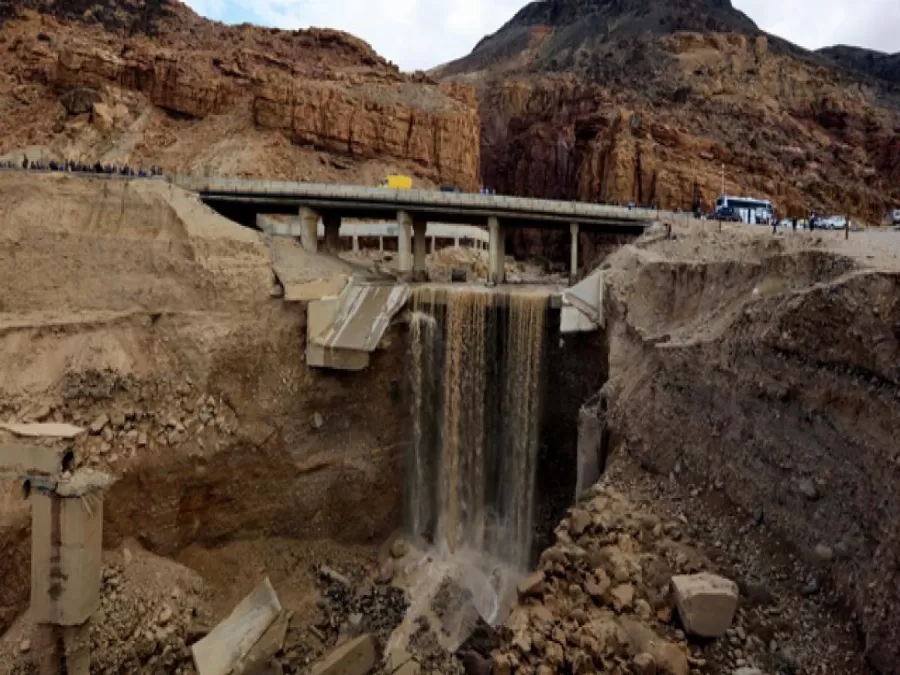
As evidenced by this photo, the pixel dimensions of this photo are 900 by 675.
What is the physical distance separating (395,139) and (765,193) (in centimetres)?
2619

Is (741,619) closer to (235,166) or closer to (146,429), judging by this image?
(146,429)

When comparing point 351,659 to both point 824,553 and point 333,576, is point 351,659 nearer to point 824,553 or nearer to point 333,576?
point 333,576

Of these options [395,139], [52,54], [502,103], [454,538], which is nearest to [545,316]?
[454,538]

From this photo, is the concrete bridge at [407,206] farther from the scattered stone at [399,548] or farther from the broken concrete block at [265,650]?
the broken concrete block at [265,650]

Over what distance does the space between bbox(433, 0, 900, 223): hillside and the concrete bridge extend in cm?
1661

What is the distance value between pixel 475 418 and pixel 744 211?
57.3 ft

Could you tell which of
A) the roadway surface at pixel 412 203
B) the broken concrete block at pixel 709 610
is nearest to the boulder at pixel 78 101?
the roadway surface at pixel 412 203

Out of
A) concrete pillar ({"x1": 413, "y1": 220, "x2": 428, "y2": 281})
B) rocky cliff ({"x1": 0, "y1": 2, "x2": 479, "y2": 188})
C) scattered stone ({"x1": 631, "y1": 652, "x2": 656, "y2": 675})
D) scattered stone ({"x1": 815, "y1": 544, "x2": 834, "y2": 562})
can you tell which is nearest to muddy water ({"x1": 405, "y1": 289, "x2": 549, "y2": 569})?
concrete pillar ({"x1": 413, "y1": 220, "x2": 428, "y2": 281})

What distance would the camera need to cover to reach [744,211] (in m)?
27.4

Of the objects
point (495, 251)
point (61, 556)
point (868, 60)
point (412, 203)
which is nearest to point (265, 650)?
point (61, 556)

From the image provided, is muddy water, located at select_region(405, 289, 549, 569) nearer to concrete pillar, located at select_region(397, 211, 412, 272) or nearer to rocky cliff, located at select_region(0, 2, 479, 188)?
concrete pillar, located at select_region(397, 211, 412, 272)

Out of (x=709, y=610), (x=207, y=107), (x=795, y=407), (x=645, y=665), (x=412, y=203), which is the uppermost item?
(x=207, y=107)

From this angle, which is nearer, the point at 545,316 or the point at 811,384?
the point at 811,384

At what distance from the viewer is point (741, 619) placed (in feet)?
26.1
